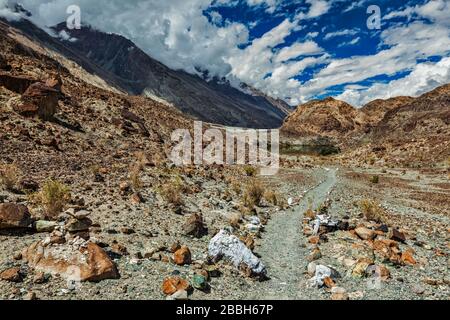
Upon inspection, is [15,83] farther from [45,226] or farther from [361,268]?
[361,268]

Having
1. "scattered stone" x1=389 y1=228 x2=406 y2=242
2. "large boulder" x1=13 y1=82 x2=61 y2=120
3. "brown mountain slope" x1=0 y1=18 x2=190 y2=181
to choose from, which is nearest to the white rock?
"scattered stone" x1=389 y1=228 x2=406 y2=242

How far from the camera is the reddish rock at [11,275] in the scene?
6538mm

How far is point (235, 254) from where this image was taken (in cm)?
916

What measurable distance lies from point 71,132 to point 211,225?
14.9 metres

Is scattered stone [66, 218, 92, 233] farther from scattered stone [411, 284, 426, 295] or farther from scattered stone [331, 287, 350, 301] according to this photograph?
scattered stone [411, 284, 426, 295]

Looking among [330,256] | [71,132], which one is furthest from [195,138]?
[330,256]

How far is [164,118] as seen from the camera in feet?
141

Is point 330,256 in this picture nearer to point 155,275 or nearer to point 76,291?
point 155,275

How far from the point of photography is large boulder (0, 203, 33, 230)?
8.45 m

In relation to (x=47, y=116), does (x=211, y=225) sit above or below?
below

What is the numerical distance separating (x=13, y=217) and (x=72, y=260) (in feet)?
8.18

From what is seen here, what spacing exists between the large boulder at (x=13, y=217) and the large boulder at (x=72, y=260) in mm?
1349

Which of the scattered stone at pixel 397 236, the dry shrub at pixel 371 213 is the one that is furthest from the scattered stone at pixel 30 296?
the dry shrub at pixel 371 213

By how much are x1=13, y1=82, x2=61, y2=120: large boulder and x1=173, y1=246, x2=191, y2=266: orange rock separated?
18002 mm
